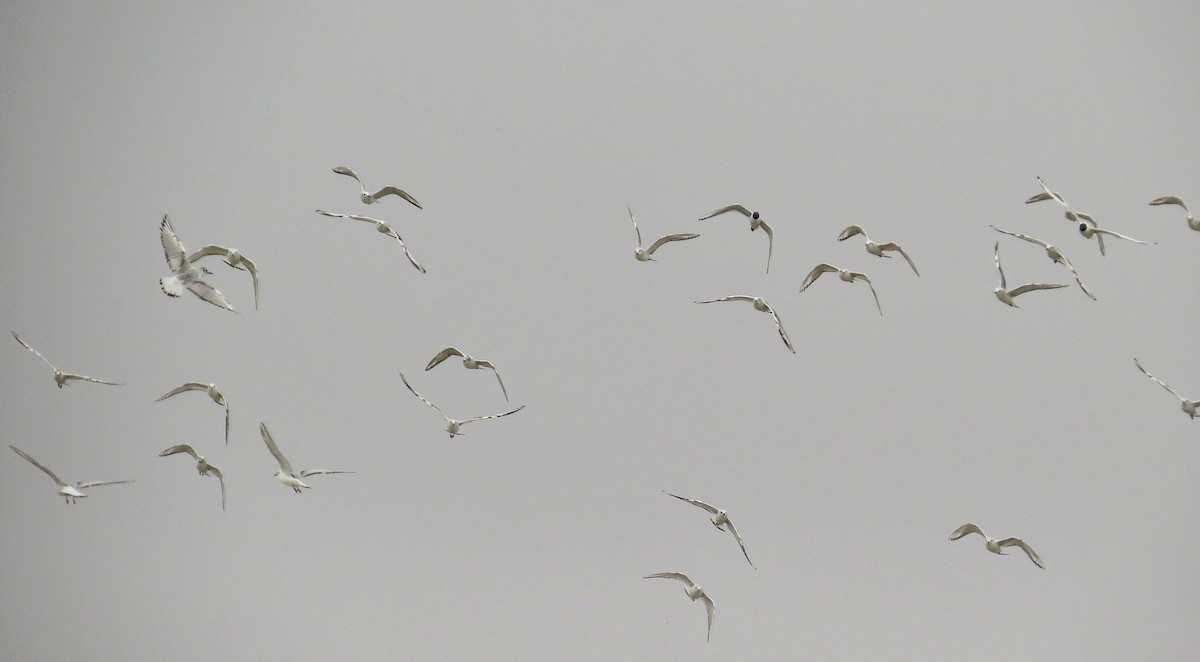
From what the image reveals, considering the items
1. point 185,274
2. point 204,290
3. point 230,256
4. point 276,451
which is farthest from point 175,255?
point 276,451

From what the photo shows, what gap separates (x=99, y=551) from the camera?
231ft

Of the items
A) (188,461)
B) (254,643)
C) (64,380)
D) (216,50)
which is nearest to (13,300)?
(188,461)

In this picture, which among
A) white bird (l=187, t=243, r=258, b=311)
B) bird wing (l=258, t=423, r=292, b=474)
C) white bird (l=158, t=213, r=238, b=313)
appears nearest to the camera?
white bird (l=158, t=213, r=238, b=313)

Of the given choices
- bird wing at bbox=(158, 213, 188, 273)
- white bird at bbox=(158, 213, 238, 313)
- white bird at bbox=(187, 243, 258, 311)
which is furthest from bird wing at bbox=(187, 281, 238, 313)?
white bird at bbox=(187, 243, 258, 311)

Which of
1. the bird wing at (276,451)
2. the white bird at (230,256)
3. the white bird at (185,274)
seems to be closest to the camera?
the white bird at (185,274)

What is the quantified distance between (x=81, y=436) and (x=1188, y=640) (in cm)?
5994

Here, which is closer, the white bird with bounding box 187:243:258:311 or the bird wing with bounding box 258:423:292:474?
the white bird with bounding box 187:243:258:311

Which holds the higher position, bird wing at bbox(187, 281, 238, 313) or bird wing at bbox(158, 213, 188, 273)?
bird wing at bbox(158, 213, 188, 273)

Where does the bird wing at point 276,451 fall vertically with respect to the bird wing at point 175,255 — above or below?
below

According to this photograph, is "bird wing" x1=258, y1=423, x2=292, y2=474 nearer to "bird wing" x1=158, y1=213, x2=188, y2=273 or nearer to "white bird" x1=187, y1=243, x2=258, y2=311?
"white bird" x1=187, y1=243, x2=258, y2=311

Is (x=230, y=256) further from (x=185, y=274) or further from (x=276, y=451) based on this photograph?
(x=276, y=451)

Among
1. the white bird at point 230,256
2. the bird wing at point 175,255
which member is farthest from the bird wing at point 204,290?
the white bird at point 230,256

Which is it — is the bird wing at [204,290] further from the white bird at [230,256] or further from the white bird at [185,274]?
the white bird at [230,256]

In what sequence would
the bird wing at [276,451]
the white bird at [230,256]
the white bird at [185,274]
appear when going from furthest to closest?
the bird wing at [276,451], the white bird at [230,256], the white bird at [185,274]
